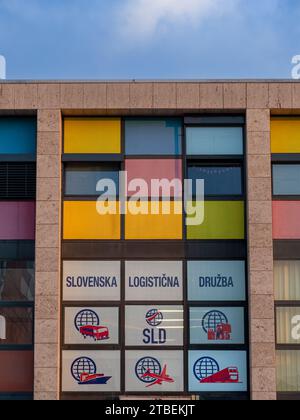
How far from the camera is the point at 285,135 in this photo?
17.8 meters

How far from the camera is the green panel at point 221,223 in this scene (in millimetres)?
17547

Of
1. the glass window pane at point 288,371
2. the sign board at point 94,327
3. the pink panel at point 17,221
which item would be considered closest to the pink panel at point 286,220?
the glass window pane at point 288,371

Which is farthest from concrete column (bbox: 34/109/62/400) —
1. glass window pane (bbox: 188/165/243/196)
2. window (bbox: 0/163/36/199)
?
glass window pane (bbox: 188/165/243/196)

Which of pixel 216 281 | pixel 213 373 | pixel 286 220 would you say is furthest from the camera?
pixel 286 220

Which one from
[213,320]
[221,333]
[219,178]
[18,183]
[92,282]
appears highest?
[219,178]

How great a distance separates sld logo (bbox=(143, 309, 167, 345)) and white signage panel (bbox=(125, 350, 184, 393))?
25 centimetres

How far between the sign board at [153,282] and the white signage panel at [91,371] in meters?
1.49

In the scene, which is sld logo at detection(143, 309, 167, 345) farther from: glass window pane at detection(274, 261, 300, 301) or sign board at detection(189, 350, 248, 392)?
glass window pane at detection(274, 261, 300, 301)

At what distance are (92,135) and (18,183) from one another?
212 centimetres

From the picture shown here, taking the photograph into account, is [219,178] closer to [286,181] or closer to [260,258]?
[286,181]

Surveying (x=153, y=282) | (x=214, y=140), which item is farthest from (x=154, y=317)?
(x=214, y=140)

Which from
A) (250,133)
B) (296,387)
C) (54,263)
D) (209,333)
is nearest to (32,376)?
(54,263)

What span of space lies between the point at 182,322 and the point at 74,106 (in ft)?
18.7
